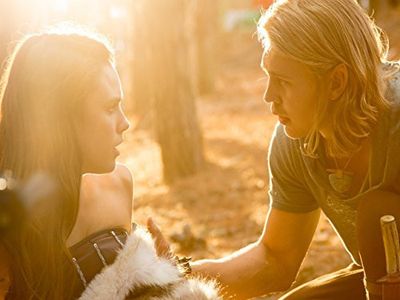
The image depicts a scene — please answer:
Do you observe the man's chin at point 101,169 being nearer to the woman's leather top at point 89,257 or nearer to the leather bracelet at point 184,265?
the woman's leather top at point 89,257

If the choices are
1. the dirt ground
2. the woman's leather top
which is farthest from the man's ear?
the dirt ground

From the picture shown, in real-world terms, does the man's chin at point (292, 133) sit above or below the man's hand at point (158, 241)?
above

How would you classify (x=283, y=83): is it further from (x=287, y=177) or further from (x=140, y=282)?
(x=140, y=282)

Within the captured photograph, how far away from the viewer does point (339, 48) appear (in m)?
3.00

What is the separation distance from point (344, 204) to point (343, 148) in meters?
0.29

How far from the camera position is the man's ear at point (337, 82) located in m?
3.03

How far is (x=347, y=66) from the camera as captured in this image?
303 cm

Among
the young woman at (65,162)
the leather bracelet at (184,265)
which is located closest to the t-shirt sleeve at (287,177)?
the leather bracelet at (184,265)

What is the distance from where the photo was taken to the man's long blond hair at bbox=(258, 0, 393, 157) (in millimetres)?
2990

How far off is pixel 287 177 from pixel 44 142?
3.59 ft

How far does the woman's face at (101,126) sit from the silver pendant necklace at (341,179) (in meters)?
0.84

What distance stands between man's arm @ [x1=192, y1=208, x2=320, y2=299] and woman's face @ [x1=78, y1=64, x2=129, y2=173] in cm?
79

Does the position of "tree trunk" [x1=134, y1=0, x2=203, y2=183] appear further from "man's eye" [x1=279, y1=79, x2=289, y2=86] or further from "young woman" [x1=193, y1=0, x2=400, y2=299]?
"man's eye" [x1=279, y1=79, x2=289, y2=86]

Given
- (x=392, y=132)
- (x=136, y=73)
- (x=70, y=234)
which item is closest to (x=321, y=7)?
(x=392, y=132)
